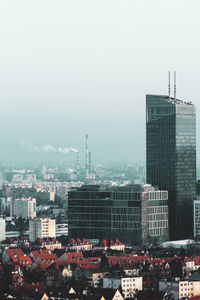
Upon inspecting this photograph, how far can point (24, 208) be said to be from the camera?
148m

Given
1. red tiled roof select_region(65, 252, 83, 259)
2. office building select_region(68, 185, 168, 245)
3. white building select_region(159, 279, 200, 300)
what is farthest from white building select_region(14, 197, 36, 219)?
white building select_region(159, 279, 200, 300)

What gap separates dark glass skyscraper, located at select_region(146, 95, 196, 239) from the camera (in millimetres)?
105375

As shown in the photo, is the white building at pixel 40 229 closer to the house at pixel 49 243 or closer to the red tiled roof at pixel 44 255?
the house at pixel 49 243

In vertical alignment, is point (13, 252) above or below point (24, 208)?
below

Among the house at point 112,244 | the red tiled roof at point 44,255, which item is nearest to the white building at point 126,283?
the red tiled roof at point 44,255

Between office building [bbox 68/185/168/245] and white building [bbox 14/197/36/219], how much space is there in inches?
1712

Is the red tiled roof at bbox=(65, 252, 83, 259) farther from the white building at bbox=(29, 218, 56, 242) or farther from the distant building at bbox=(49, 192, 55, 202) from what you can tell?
the distant building at bbox=(49, 192, 55, 202)

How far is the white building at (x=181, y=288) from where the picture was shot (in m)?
64.6

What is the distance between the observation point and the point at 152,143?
108 m

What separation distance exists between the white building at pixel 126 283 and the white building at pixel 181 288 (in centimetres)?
184

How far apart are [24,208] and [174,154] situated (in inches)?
1770

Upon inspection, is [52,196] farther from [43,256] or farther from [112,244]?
[43,256]

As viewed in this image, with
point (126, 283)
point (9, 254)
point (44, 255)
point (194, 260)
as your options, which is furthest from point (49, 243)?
point (126, 283)

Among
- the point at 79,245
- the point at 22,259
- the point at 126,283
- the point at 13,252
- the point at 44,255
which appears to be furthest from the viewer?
the point at 79,245
